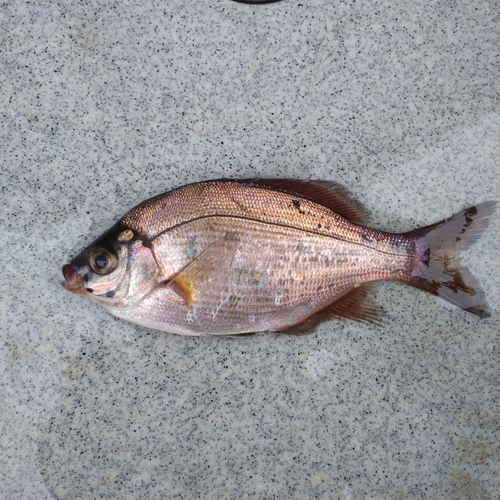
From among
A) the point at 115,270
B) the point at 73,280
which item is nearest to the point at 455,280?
the point at 115,270

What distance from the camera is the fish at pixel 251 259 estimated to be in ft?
3.84

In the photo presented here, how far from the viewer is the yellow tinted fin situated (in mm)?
1188

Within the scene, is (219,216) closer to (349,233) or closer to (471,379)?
(349,233)

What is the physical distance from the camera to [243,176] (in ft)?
4.46

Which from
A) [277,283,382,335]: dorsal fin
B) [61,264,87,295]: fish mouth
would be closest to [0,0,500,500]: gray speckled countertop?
[277,283,382,335]: dorsal fin

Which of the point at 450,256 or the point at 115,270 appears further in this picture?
the point at 450,256

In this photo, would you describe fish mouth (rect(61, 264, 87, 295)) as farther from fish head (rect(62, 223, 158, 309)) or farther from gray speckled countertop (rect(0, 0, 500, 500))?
gray speckled countertop (rect(0, 0, 500, 500))

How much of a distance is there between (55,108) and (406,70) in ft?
3.36

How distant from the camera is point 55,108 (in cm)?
132

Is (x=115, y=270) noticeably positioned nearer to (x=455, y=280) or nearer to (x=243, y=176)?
(x=243, y=176)

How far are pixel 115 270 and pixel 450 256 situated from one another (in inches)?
34.9

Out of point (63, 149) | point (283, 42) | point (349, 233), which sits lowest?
point (349, 233)

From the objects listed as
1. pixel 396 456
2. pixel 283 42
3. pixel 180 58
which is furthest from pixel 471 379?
pixel 180 58

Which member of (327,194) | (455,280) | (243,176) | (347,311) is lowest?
(455,280)
